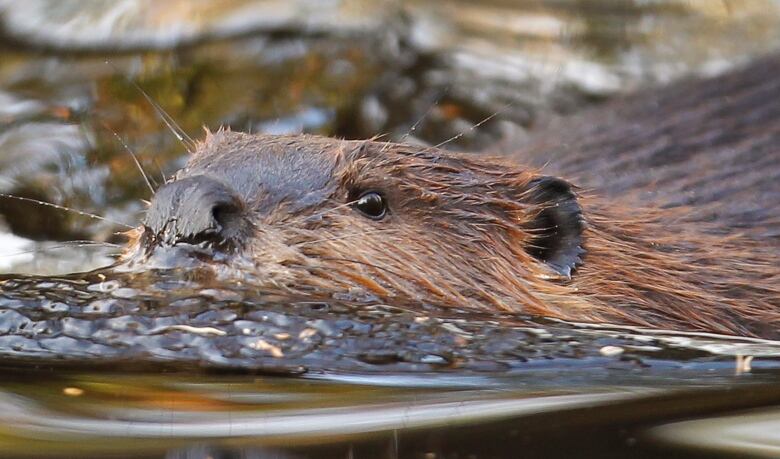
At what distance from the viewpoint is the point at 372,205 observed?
3.31 meters

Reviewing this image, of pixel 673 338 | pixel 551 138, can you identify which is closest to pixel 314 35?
pixel 551 138

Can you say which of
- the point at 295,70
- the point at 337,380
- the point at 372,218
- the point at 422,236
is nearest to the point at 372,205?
the point at 372,218

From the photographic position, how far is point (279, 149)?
3.33 meters

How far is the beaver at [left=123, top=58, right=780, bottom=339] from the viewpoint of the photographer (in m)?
3.02

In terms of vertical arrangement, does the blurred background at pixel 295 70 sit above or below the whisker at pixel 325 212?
above

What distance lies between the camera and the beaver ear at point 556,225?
11.4 ft

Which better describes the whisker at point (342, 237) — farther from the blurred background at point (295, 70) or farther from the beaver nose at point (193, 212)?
the blurred background at point (295, 70)

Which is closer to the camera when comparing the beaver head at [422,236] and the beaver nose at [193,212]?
the beaver nose at [193,212]

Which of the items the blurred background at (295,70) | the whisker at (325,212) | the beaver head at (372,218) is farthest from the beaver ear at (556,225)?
the blurred background at (295,70)

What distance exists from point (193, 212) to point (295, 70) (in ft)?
12.5

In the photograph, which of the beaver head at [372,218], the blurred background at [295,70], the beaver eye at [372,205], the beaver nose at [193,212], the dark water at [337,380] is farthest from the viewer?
the blurred background at [295,70]

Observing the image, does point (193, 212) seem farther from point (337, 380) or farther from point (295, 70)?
point (295, 70)

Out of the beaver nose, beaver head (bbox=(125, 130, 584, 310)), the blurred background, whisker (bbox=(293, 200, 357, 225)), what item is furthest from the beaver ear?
the blurred background

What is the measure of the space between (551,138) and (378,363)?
9.88 feet
